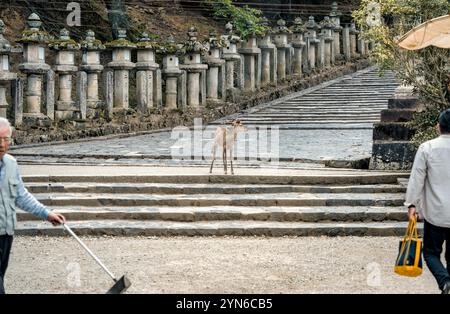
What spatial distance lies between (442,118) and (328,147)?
36.0 feet

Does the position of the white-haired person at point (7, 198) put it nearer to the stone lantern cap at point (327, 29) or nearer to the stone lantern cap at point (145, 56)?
the stone lantern cap at point (145, 56)

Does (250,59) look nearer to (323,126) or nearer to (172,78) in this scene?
(172,78)

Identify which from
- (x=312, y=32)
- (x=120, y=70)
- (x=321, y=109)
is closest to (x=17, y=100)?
(x=120, y=70)

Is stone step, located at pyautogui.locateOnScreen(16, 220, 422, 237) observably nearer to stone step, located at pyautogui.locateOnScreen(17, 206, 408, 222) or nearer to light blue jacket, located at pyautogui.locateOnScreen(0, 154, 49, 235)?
stone step, located at pyautogui.locateOnScreen(17, 206, 408, 222)

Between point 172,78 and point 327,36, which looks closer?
point 172,78

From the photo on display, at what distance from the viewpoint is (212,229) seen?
13398 mm

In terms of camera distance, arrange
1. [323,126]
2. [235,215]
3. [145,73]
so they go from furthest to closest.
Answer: [145,73], [323,126], [235,215]

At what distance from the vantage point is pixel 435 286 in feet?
33.9

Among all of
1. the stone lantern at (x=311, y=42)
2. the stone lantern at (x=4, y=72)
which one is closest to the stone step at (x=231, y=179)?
the stone lantern at (x=4, y=72)

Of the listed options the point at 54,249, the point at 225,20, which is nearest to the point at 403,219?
the point at 54,249

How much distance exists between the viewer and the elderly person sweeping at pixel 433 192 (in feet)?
30.3

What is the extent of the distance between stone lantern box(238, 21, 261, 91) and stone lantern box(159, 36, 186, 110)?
393 cm

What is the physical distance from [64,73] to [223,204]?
10.3 metres

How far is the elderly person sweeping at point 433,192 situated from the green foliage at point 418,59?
233 inches
